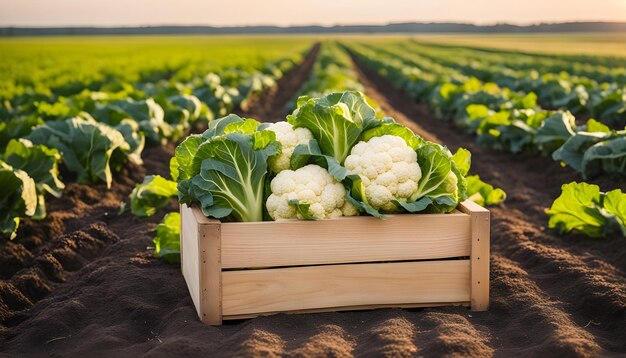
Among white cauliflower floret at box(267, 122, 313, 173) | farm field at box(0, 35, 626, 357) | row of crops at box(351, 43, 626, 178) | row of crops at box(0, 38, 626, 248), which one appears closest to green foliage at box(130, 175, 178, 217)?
row of crops at box(0, 38, 626, 248)

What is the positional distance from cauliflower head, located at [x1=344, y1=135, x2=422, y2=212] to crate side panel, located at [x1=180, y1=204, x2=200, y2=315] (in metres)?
0.98

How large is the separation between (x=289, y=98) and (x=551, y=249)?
1728 cm

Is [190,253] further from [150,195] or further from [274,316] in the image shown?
[150,195]

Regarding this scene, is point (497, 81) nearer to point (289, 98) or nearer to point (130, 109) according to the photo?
point (289, 98)

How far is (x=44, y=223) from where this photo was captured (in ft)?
22.1

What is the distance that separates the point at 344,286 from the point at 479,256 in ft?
2.66

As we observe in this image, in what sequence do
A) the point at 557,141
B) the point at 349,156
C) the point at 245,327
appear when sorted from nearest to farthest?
the point at 245,327, the point at 349,156, the point at 557,141

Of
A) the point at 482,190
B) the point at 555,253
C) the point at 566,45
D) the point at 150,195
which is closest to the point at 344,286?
the point at 555,253

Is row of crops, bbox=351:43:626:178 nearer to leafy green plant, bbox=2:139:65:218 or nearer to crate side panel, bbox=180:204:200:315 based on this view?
crate side panel, bbox=180:204:200:315

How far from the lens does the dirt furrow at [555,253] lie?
14.7 ft

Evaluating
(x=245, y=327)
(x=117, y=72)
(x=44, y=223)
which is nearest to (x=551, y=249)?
(x=245, y=327)

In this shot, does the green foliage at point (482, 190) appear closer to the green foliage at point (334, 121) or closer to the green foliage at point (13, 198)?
the green foliage at point (334, 121)

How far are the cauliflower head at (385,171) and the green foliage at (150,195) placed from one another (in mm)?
2080

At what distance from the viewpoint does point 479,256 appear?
4.38m
